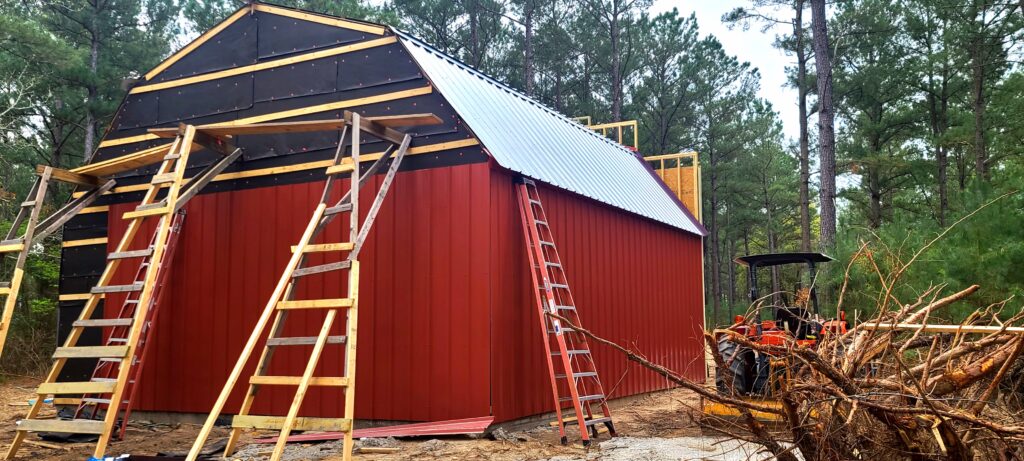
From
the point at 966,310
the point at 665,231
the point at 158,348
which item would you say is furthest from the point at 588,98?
the point at 158,348

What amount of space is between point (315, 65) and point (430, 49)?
161 centimetres

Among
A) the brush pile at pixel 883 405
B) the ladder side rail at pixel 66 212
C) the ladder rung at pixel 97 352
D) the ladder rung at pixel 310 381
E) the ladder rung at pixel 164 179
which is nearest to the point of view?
the brush pile at pixel 883 405

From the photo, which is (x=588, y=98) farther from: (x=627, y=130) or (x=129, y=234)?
(x=129, y=234)

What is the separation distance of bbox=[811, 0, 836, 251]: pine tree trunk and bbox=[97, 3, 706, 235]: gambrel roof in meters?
9.09

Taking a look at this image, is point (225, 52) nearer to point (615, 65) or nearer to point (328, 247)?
point (328, 247)

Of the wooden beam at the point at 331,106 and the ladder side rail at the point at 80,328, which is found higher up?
the wooden beam at the point at 331,106

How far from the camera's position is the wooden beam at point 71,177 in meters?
9.09

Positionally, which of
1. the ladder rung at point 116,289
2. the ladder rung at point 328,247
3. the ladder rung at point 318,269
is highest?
the ladder rung at point 328,247

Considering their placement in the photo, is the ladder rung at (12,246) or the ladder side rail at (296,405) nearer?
the ladder side rail at (296,405)

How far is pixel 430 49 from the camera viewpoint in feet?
35.5

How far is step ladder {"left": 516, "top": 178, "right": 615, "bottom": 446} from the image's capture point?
8258mm

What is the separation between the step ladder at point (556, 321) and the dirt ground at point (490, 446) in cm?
32

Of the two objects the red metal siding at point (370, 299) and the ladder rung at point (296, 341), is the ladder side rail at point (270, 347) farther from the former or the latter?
the red metal siding at point (370, 299)

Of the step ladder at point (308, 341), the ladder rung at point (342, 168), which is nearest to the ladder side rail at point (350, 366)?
the step ladder at point (308, 341)
